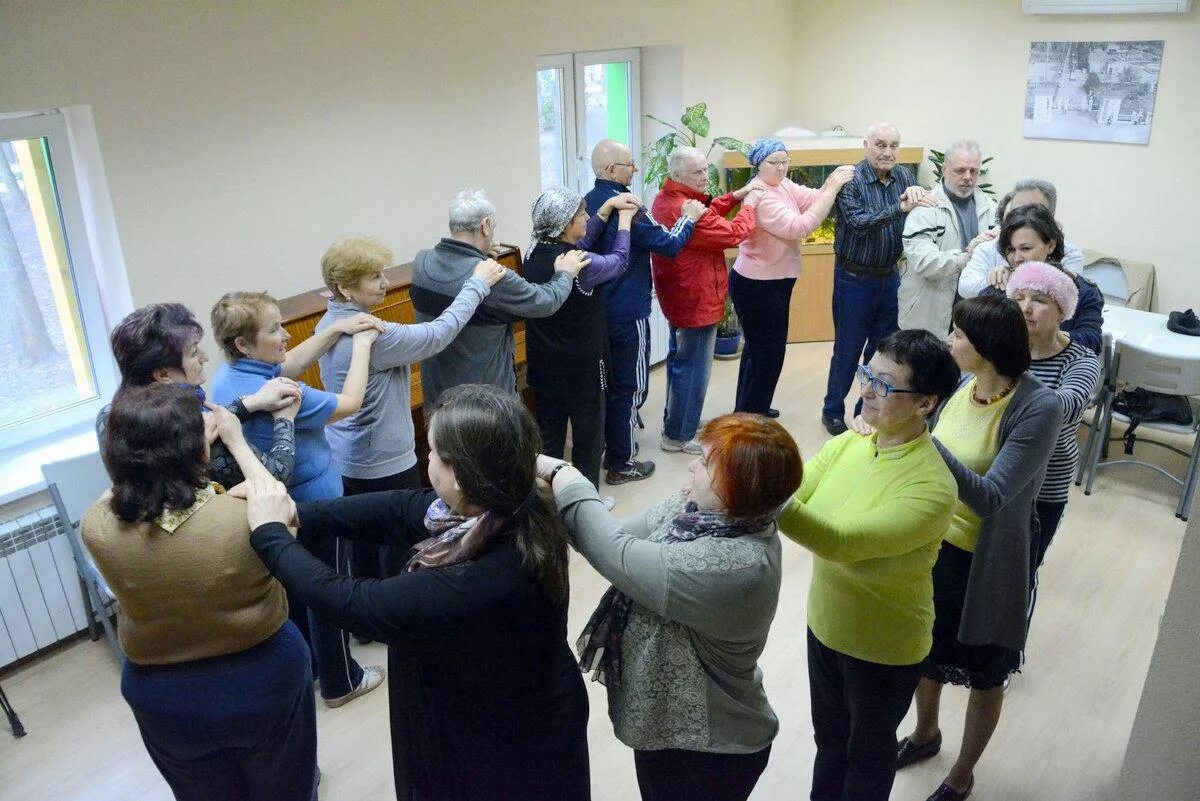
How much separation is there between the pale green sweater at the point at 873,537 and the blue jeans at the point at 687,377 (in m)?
2.66

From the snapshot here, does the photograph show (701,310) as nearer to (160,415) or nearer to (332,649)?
(332,649)

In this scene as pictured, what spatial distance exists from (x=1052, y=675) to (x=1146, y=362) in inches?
71.7

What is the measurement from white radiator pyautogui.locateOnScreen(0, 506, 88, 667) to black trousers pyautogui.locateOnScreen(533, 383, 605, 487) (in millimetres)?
1956

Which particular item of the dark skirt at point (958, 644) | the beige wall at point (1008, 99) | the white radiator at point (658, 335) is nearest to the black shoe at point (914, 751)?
the dark skirt at point (958, 644)

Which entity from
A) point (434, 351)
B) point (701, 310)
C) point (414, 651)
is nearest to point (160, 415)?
point (414, 651)

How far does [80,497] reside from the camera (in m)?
3.58

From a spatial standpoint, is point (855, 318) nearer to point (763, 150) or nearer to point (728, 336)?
point (763, 150)

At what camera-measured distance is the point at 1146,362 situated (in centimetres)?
448

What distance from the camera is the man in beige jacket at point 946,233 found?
4527 mm

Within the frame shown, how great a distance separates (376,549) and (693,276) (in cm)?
222

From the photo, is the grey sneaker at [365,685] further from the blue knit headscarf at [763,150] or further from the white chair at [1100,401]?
the white chair at [1100,401]

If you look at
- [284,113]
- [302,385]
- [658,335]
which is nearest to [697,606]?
[302,385]

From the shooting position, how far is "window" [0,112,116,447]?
3557mm

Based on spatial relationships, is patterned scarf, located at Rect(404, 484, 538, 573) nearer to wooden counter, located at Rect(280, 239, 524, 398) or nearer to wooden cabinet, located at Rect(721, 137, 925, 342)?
wooden counter, located at Rect(280, 239, 524, 398)
